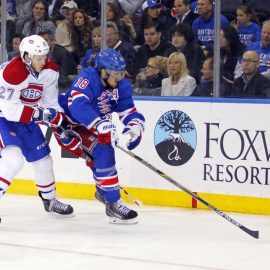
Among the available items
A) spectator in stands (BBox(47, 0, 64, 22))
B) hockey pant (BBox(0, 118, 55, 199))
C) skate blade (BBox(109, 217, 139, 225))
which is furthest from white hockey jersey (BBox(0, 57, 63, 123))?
spectator in stands (BBox(47, 0, 64, 22))

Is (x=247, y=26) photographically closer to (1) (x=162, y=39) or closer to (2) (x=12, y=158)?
(1) (x=162, y=39)

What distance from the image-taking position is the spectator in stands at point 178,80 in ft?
21.7

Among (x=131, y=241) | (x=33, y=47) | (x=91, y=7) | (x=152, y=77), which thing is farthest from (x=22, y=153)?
(x=91, y=7)

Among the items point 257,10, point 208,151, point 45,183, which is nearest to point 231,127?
point 208,151

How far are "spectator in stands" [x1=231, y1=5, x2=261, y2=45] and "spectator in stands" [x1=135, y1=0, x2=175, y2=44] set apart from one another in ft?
1.81

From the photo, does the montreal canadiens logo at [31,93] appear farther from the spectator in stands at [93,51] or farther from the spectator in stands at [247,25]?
the spectator in stands at [247,25]

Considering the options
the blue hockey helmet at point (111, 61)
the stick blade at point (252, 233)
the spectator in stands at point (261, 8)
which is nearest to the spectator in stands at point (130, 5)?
the spectator in stands at point (261, 8)

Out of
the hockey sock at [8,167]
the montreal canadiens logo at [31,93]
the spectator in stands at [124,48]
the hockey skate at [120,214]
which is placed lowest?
the hockey skate at [120,214]

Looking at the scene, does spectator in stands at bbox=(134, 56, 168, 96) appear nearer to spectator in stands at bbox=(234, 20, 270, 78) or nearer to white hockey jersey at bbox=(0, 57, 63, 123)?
spectator in stands at bbox=(234, 20, 270, 78)

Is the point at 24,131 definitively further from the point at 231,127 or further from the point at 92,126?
the point at 231,127

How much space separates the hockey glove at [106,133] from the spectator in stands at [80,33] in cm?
165

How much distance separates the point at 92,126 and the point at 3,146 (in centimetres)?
56

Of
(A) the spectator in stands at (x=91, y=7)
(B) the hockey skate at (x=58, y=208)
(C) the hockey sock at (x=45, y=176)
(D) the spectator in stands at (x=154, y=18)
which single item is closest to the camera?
(C) the hockey sock at (x=45, y=176)

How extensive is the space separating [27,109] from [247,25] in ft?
5.45
